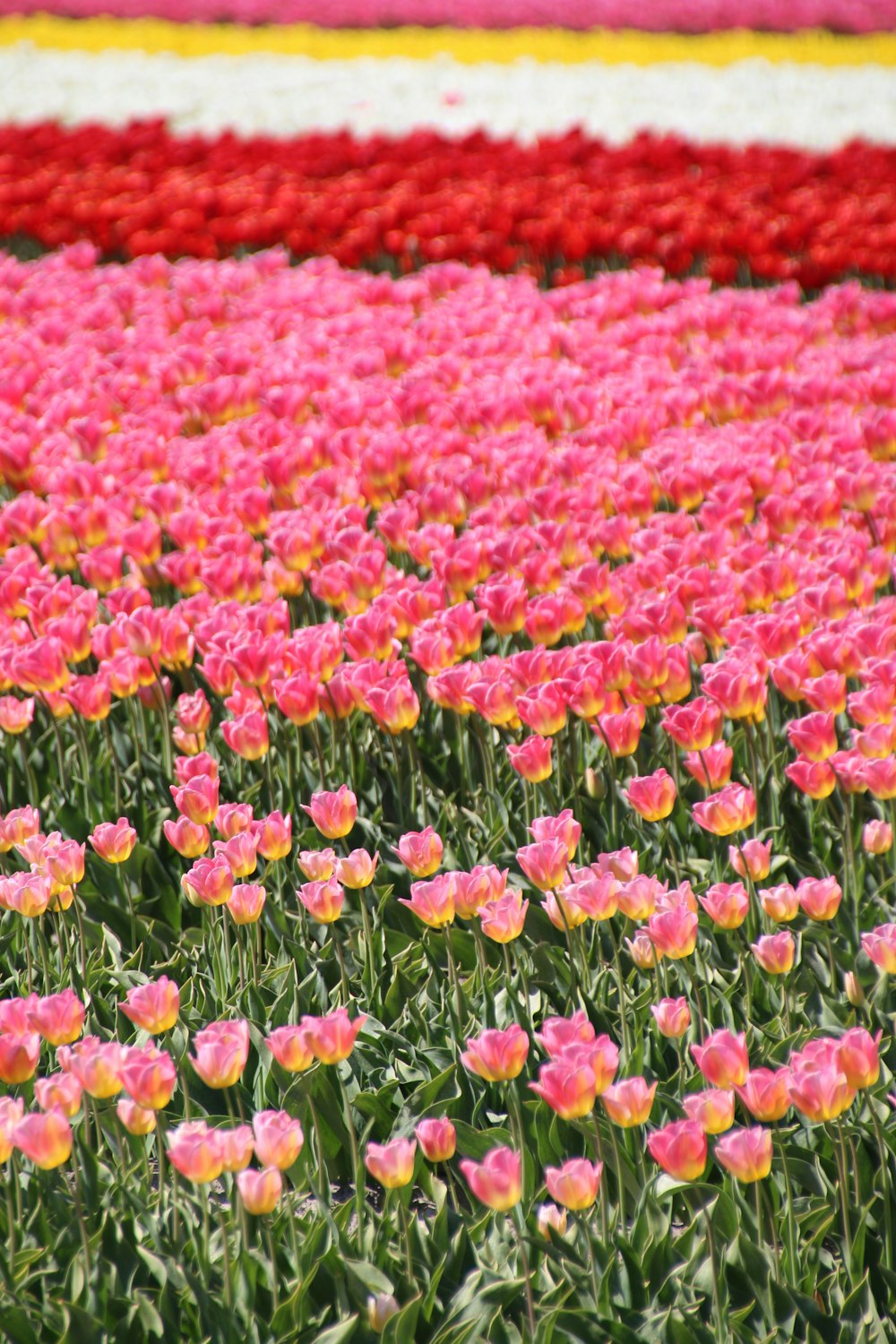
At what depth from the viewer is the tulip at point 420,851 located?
7.88ft

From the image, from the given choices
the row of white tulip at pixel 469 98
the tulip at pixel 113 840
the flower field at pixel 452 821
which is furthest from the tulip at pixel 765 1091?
the row of white tulip at pixel 469 98

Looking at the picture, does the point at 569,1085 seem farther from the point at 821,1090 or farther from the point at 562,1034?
the point at 821,1090

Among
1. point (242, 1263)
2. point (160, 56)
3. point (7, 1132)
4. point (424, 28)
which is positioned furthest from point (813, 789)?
point (424, 28)

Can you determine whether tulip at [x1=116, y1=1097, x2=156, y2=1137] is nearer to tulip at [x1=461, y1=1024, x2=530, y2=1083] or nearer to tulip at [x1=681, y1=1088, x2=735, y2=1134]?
tulip at [x1=461, y1=1024, x2=530, y2=1083]

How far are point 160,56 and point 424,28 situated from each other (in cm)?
440

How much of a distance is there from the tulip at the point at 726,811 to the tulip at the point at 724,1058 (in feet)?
2.19

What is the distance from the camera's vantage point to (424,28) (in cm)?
2022

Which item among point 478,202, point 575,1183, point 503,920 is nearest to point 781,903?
point 503,920

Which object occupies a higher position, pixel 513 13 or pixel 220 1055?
pixel 513 13

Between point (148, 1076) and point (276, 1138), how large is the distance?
0.62 ft

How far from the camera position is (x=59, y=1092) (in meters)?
1.85

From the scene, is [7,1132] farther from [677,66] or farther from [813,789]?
[677,66]

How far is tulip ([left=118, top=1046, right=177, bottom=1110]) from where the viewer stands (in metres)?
1.81

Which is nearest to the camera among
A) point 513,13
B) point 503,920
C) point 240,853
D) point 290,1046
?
point 290,1046
